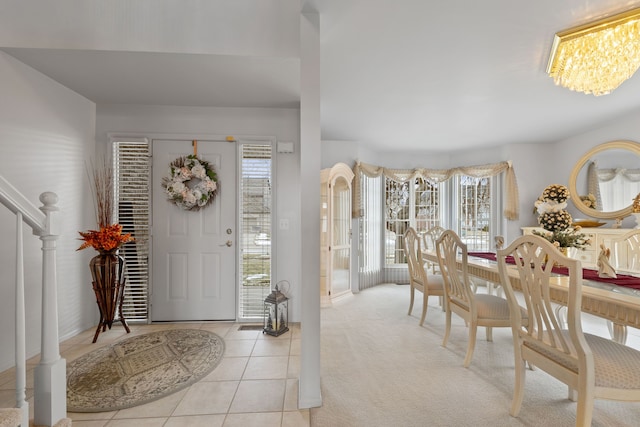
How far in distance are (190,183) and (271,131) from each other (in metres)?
1.08

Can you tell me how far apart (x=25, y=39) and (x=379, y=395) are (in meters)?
3.70

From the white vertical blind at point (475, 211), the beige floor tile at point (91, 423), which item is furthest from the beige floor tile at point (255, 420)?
the white vertical blind at point (475, 211)

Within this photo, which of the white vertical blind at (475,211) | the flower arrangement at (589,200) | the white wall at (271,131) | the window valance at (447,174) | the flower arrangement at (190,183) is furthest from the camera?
the white vertical blind at (475,211)

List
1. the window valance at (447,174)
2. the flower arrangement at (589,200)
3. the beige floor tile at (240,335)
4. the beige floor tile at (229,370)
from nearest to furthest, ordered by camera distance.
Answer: the beige floor tile at (229,370)
the beige floor tile at (240,335)
the flower arrangement at (589,200)
the window valance at (447,174)

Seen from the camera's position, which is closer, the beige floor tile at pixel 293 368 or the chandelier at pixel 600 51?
the chandelier at pixel 600 51

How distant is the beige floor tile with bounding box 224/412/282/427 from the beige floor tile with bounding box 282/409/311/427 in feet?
0.11

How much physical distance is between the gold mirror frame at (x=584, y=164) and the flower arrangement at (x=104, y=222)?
576 cm

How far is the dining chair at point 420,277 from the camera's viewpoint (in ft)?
10.6

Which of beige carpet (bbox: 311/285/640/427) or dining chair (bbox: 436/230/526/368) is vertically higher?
dining chair (bbox: 436/230/526/368)

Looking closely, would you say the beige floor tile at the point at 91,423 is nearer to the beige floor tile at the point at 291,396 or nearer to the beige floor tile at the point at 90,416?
the beige floor tile at the point at 90,416

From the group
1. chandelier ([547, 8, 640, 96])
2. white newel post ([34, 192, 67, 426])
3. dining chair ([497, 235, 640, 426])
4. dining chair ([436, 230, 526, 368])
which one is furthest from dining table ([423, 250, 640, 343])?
white newel post ([34, 192, 67, 426])

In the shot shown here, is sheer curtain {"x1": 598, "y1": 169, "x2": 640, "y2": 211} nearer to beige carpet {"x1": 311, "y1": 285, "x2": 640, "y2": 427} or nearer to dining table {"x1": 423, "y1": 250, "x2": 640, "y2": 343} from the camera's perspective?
beige carpet {"x1": 311, "y1": 285, "x2": 640, "y2": 427}

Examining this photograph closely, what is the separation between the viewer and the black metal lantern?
3.01m

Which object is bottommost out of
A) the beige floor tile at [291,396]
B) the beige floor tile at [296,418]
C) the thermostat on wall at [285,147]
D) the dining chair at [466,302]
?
the beige floor tile at [291,396]
